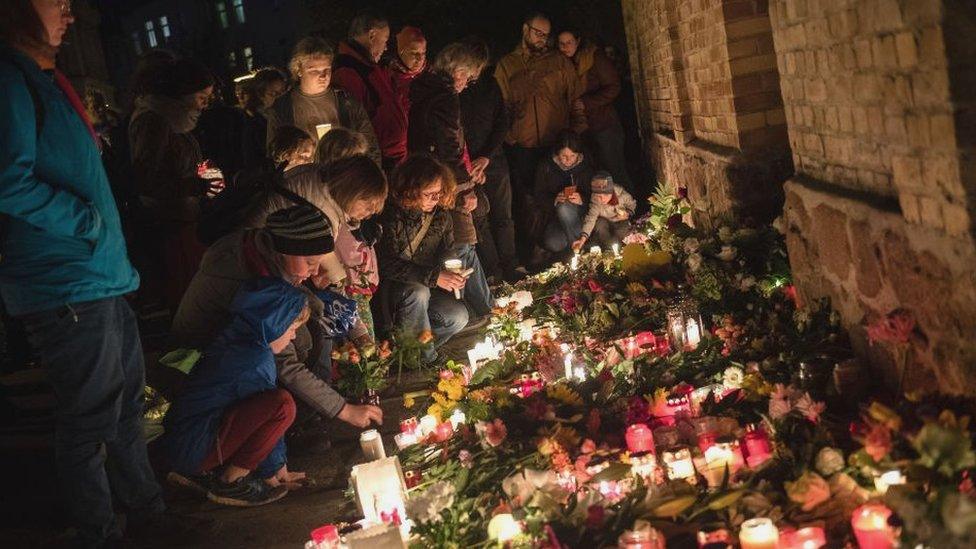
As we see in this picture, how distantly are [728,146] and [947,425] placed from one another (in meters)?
3.24

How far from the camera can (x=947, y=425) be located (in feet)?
8.75

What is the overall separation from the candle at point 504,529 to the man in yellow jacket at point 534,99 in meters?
5.59

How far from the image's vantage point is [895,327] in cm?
309

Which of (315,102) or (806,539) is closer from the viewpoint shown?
(806,539)

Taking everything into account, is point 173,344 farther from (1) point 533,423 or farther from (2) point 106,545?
(1) point 533,423

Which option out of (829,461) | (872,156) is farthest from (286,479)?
(872,156)

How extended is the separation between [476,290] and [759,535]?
169 inches

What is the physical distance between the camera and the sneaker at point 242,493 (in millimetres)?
4285

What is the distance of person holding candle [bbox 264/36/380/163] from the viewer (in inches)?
248

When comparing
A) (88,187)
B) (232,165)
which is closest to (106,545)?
(88,187)

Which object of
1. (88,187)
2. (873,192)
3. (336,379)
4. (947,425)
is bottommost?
(336,379)

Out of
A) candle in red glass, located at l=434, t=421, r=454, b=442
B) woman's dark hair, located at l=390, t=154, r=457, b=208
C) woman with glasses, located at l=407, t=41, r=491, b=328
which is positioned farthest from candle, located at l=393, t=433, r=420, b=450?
woman with glasses, located at l=407, t=41, r=491, b=328

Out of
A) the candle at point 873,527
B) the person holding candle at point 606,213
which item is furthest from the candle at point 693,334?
the person holding candle at point 606,213

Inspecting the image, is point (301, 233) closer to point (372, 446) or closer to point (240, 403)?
point (240, 403)
